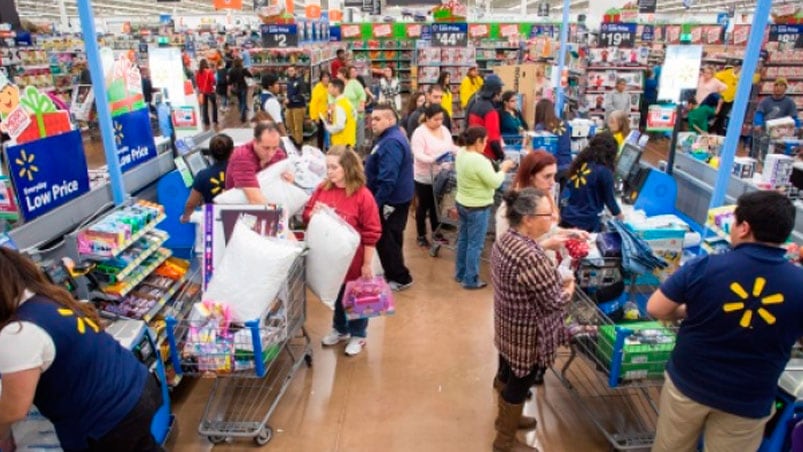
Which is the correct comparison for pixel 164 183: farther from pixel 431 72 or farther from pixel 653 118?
pixel 431 72


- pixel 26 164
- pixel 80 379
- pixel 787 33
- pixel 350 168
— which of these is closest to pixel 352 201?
pixel 350 168

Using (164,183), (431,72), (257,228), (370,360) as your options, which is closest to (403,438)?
(370,360)

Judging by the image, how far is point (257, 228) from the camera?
131 inches

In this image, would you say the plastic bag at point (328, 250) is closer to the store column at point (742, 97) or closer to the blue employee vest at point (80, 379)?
the blue employee vest at point (80, 379)

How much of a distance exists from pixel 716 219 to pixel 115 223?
11.5 feet

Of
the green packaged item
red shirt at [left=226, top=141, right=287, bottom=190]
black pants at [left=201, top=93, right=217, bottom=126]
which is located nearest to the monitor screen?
the green packaged item

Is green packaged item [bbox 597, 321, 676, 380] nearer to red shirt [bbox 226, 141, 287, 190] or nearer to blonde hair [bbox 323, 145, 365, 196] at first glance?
blonde hair [bbox 323, 145, 365, 196]

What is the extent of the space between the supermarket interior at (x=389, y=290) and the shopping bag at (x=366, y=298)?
0.01 meters

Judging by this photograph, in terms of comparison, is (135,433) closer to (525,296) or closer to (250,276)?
(250,276)

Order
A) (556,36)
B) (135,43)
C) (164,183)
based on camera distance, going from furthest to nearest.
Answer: (135,43), (556,36), (164,183)

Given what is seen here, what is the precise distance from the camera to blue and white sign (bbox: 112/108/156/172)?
4.10 metres

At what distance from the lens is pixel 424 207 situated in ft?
19.9

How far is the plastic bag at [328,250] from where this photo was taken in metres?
3.42

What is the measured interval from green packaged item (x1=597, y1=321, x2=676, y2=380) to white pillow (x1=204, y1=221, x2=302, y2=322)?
172 centimetres
